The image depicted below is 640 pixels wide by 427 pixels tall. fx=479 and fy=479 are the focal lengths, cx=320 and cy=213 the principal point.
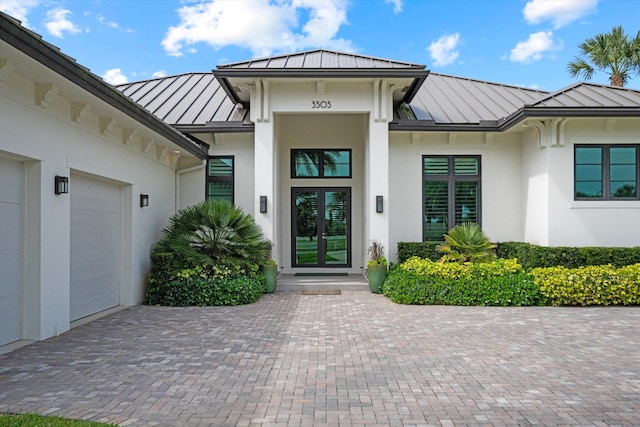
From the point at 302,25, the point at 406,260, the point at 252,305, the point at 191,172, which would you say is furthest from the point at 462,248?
the point at 302,25

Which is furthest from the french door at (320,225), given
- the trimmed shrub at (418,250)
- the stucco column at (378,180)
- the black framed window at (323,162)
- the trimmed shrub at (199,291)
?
the trimmed shrub at (199,291)

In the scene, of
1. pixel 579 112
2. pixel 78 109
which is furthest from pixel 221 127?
pixel 579 112

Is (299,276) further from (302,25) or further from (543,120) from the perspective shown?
(302,25)

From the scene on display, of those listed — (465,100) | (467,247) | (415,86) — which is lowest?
(467,247)

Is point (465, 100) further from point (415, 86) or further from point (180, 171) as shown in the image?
point (180, 171)

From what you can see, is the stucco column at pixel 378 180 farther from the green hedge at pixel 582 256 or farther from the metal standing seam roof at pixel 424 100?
the green hedge at pixel 582 256

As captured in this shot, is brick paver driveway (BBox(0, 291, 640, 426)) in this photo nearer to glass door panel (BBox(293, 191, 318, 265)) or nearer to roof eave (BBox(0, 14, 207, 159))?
roof eave (BBox(0, 14, 207, 159))

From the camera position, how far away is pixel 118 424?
3883 mm

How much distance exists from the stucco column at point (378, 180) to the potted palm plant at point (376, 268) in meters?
0.22

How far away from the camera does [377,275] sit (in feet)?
36.2

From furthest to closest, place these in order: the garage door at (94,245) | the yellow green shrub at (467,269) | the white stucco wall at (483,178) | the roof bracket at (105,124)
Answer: the white stucco wall at (483,178) → the yellow green shrub at (467,269) → the roof bracket at (105,124) → the garage door at (94,245)

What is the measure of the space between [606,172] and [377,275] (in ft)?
19.0

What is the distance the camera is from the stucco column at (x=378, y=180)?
455 inches

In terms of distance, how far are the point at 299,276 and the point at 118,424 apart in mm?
9428
